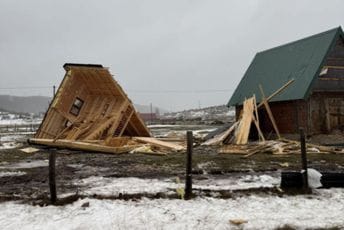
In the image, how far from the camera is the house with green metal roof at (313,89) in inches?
867

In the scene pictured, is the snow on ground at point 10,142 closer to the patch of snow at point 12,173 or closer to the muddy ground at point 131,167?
the muddy ground at point 131,167

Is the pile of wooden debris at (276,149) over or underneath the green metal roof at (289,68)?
underneath

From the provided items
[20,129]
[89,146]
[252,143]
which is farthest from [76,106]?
[20,129]

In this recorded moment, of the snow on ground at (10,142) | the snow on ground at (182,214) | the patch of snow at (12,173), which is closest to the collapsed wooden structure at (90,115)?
the snow on ground at (10,142)

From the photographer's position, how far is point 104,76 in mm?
22469

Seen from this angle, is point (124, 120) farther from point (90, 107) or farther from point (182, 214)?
point (182, 214)

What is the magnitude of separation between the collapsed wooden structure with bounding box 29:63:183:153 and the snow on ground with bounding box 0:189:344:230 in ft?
38.5

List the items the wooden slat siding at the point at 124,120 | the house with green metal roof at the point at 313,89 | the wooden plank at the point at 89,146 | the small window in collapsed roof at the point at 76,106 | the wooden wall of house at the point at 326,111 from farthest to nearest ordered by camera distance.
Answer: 1. the small window in collapsed roof at the point at 76,106
2. the wooden slat siding at the point at 124,120
3. the wooden wall of house at the point at 326,111
4. the house with green metal roof at the point at 313,89
5. the wooden plank at the point at 89,146

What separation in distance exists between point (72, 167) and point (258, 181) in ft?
22.9

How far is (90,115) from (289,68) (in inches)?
496

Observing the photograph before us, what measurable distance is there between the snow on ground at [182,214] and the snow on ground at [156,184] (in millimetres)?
927

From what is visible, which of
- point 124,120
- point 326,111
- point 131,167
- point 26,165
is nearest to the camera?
point 131,167

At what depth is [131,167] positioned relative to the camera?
13.7 m

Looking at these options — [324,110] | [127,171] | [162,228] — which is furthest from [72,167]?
[324,110]
